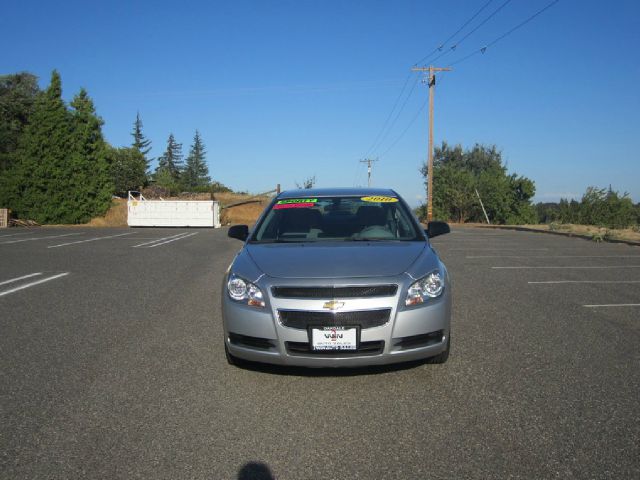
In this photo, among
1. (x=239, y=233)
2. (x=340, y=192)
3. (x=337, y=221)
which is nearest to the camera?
(x=337, y=221)

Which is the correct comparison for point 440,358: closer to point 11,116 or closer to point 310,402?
point 310,402

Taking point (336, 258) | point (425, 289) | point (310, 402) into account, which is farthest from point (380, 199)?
point (310, 402)

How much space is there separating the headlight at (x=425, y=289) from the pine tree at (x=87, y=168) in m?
36.0

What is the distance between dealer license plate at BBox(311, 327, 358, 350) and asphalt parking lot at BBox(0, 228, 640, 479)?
383 millimetres

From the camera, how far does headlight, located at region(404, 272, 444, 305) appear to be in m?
4.11

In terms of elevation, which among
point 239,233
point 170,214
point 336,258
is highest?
point 239,233

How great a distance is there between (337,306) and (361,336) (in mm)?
273

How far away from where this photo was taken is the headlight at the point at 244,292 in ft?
13.6

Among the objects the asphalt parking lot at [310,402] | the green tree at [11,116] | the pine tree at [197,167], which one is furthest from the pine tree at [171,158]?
the asphalt parking lot at [310,402]

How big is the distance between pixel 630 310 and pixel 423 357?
14.7 feet

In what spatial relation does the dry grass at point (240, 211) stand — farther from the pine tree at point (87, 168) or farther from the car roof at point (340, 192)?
the car roof at point (340, 192)

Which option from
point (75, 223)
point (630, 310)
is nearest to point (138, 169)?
point (75, 223)

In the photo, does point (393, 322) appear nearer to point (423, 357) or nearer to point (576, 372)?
point (423, 357)

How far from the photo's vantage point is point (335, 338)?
155 inches
